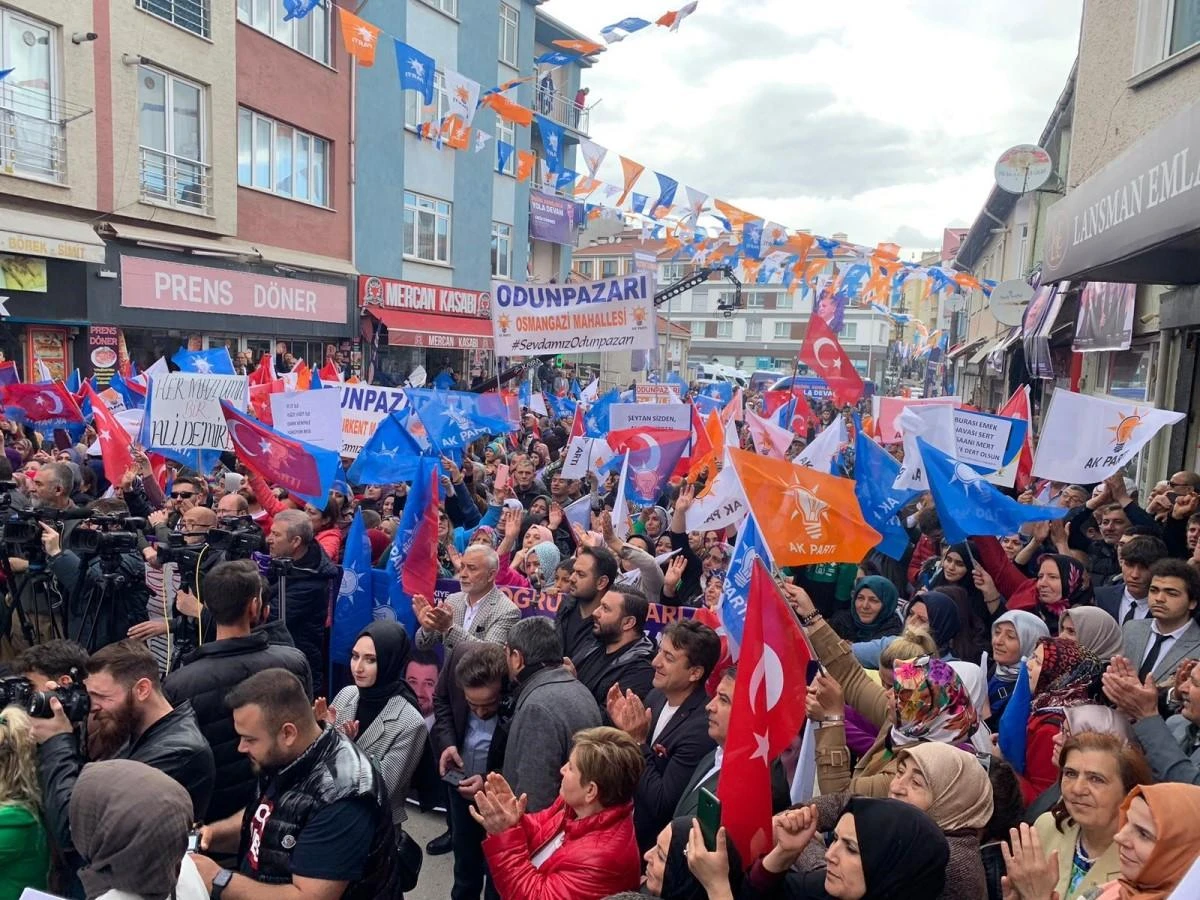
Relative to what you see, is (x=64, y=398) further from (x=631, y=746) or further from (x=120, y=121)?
(x=631, y=746)

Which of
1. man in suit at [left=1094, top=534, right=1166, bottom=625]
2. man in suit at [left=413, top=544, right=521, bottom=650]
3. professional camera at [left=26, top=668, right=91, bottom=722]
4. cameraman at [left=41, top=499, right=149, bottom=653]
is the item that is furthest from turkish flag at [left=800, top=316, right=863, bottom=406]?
professional camera at [left=26, top=668, right=91, bottom=722]

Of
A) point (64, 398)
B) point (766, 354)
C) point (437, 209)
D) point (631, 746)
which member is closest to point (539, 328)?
point (64, 398)

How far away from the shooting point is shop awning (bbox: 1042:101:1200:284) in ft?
15.6

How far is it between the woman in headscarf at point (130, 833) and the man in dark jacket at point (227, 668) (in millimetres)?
1116

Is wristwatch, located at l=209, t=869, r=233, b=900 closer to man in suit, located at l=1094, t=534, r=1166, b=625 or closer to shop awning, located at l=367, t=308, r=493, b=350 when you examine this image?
man in suit, located at l=1094, t=534, r=1166, b=625

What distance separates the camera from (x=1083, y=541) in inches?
285

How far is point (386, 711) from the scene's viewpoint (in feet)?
13.5

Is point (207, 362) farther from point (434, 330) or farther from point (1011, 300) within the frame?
point (1011, 300)

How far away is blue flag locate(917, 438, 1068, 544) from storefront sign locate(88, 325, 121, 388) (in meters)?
13.2

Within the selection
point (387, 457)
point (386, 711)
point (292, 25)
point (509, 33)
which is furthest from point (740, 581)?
point (509, 33)

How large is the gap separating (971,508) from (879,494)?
122 centimetres

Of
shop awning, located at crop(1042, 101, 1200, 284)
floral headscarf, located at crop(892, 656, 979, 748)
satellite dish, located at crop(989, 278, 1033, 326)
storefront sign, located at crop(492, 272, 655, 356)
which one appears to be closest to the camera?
floral headscarf, located at crop(892, 656, 979, 748)

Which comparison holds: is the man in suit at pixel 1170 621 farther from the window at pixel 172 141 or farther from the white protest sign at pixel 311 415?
the window at pixel 172 141

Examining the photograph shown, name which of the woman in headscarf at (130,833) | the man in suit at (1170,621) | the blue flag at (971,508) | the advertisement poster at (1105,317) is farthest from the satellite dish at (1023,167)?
the woman in headscarf at (130,833)
